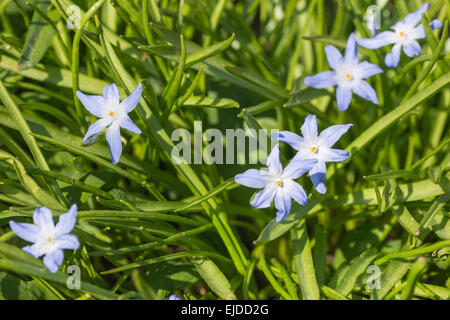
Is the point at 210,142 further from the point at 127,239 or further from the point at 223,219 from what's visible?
the point at 127,239

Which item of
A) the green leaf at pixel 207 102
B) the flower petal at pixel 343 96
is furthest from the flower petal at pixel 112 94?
the flower petal at pixel 343 96

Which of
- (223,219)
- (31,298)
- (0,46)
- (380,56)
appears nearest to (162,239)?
(223,219)

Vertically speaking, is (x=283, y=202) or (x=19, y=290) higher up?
(x=283, y=202)

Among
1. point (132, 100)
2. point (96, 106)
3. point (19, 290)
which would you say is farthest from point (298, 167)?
point (19, 290)

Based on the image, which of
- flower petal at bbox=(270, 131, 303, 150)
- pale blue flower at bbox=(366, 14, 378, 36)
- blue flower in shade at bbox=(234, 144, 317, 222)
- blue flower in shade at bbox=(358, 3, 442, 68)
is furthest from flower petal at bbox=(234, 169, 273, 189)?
pale blue flower at bbox=(366, 14, 378, 36)

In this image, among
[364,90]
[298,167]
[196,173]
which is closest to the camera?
[298,167]

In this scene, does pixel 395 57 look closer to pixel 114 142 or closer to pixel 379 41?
pixel 379 41

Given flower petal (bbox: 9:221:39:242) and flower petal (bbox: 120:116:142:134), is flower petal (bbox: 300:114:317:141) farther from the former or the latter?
flower petal (bbox: 9:221:39:242)
